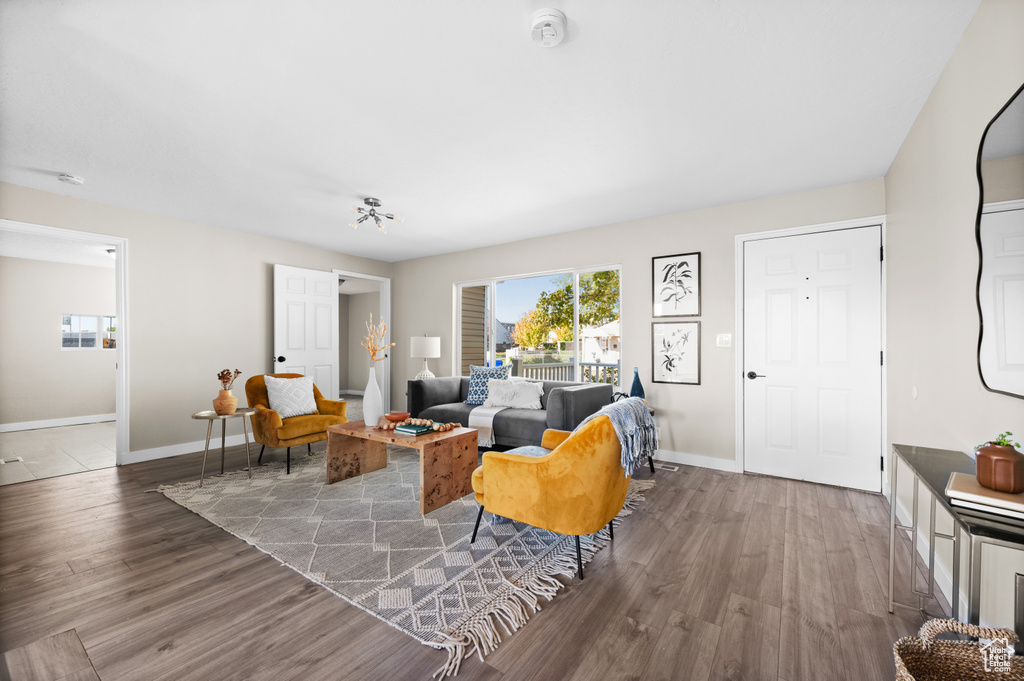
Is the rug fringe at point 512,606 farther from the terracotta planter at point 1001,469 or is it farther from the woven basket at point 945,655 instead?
the terracotta planter at point 1001,469

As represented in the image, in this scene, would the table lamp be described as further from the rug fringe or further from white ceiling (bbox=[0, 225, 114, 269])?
the rug fringe

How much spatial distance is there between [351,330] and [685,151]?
341 inches

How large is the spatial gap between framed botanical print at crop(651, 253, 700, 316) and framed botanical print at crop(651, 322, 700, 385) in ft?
0.46

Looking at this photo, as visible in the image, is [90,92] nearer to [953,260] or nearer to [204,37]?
[204,37]

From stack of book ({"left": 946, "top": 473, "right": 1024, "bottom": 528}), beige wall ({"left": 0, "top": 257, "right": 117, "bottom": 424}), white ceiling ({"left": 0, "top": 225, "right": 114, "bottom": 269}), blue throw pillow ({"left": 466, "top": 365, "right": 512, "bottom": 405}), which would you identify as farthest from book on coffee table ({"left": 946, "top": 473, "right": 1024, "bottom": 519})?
beige wall ({"left": 0, "top": 257, "right": 117, "bottom": 424})

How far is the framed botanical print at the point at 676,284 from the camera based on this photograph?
4.19 m

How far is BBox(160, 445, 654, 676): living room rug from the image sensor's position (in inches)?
72.7

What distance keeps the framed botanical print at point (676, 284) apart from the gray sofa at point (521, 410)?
1.03 m

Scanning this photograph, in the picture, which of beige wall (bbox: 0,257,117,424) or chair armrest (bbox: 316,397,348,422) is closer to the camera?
chair armrest (bbox: 316,397,348,422)

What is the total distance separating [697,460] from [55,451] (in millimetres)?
6809

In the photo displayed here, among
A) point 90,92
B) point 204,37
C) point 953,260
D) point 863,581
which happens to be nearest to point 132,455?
point 90,92

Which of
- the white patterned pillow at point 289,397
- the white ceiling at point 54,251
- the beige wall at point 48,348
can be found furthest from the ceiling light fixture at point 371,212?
the beige wall at point 48,348

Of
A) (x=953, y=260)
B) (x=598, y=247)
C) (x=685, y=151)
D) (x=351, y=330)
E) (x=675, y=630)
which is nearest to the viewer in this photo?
(x=675, y=630)

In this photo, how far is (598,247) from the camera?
15.9 feet
